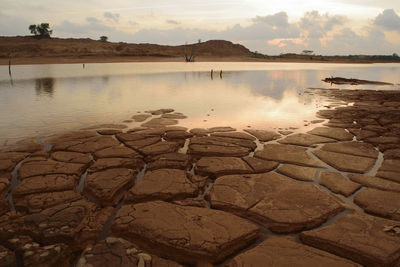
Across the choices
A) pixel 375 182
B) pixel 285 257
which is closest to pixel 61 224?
pixel 285 257

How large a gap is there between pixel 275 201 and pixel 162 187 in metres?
1.25

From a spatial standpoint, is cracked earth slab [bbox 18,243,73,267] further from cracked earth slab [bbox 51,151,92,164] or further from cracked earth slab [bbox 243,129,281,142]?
cracked earth slab [bbox 243,129,281,142]

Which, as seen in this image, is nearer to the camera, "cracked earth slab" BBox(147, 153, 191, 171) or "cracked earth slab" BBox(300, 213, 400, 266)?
"cracked earth slab" BBox(300, 213, 400, 266)

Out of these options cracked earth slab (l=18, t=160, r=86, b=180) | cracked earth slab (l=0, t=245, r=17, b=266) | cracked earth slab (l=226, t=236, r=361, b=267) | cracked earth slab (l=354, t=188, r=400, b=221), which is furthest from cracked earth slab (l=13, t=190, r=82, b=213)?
cracked earth slab (l=354, t=188, r=400, b=221)

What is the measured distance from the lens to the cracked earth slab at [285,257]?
196 centimetres

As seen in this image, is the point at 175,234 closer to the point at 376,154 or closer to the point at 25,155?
the point at 25,155

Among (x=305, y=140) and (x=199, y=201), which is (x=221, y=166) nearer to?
(x=199, y=201)

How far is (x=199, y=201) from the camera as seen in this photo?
9.52 feet

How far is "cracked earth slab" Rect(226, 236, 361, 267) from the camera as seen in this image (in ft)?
6.44

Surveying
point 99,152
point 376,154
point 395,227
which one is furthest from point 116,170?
point 376,154

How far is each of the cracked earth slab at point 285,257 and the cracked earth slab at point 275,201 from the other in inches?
12.0

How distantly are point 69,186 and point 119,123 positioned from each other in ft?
11.7

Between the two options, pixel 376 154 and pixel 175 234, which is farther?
pixel 376 154

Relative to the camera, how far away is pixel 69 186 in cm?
317
